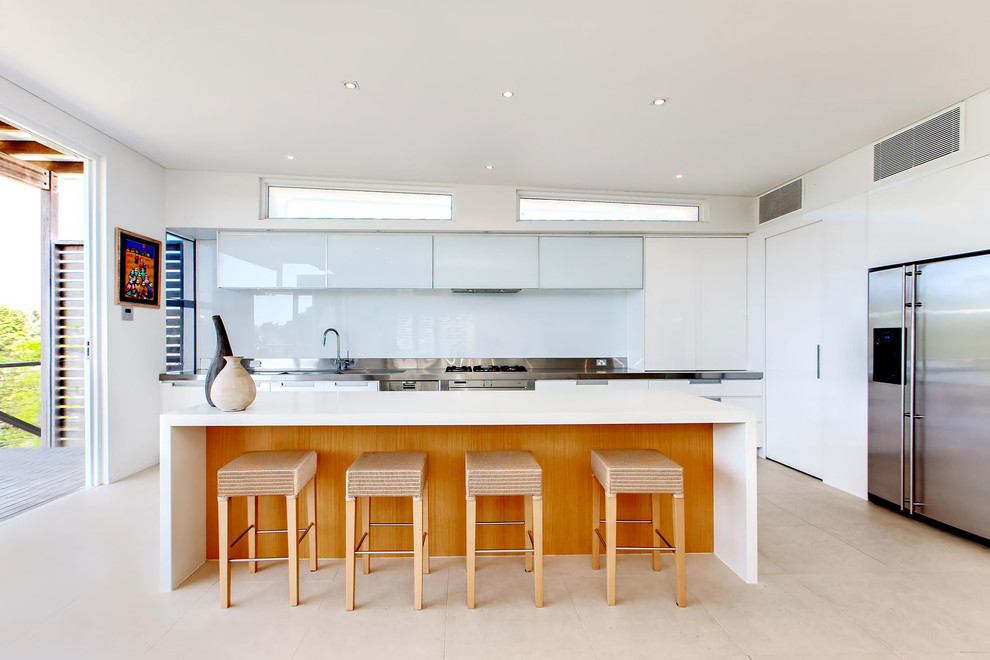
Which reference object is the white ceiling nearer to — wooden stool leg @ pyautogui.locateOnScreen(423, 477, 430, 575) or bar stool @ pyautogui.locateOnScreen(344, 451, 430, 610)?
bar stool @ pyautogui.locateOnScreen(344, 451, 430, 610)

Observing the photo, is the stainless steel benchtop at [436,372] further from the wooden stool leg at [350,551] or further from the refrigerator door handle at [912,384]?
the wooden stool leg at [350,551]

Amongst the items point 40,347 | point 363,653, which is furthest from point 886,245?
point 40,347

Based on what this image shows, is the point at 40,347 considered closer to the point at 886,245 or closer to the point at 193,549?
the point at 193,549

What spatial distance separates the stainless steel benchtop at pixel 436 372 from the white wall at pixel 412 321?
81mm

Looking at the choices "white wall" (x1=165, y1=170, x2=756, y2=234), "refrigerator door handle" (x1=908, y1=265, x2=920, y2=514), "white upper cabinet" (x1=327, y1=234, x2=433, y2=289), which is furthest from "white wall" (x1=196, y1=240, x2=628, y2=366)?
"refrigerator door handle" (x1=908, y1=265, x2=920, y2=514)

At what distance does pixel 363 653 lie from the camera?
1561 mm

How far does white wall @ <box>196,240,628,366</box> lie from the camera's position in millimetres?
4516

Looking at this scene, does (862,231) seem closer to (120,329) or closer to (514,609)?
(514,609)

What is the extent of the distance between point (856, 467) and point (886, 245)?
161 centimetres

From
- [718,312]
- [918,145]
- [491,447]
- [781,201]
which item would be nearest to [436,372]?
[491,447]

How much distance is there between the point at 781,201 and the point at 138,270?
5.66 meters

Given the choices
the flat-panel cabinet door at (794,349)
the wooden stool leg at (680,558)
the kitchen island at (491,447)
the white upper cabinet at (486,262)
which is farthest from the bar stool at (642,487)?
the white upper cabinet at (486,262)

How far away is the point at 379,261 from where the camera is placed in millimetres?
4195

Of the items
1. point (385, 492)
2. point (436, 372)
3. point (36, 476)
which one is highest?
point (436, 372)
